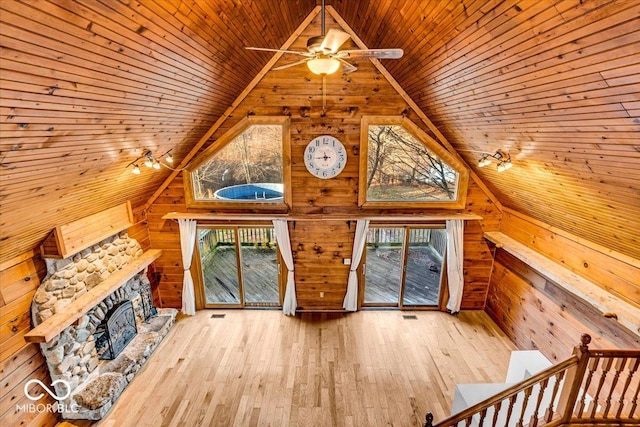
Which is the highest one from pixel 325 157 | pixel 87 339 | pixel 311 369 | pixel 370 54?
pixel 370 54

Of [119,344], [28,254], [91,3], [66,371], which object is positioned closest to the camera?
[91,3]

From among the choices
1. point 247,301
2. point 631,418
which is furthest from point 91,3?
point 247,301

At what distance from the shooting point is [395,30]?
3385 mm

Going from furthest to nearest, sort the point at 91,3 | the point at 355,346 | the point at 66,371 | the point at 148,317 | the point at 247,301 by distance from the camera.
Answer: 1. the point at 247,301
2. the point at 148,317
3. the point at 355,346
4. the point at 66,371
5. the point at 91,3

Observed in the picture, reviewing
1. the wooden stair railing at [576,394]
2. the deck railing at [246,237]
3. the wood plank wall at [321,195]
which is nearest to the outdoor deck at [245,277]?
the deck railing at [246,237]

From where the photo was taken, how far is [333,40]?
207 centimetres

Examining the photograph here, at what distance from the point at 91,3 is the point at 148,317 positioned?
543 cm

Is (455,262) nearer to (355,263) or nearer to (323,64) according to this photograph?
(355,263)

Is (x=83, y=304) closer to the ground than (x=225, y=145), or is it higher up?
closer to the ground

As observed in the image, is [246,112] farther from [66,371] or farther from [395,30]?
[66,371]

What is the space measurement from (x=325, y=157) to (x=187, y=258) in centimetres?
319

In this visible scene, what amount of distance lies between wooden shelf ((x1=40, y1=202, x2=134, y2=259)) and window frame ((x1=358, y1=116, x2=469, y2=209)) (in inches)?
155

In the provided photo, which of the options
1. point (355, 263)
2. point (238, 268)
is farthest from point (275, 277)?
point (355, 263)

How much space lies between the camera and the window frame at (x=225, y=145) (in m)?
5.16
